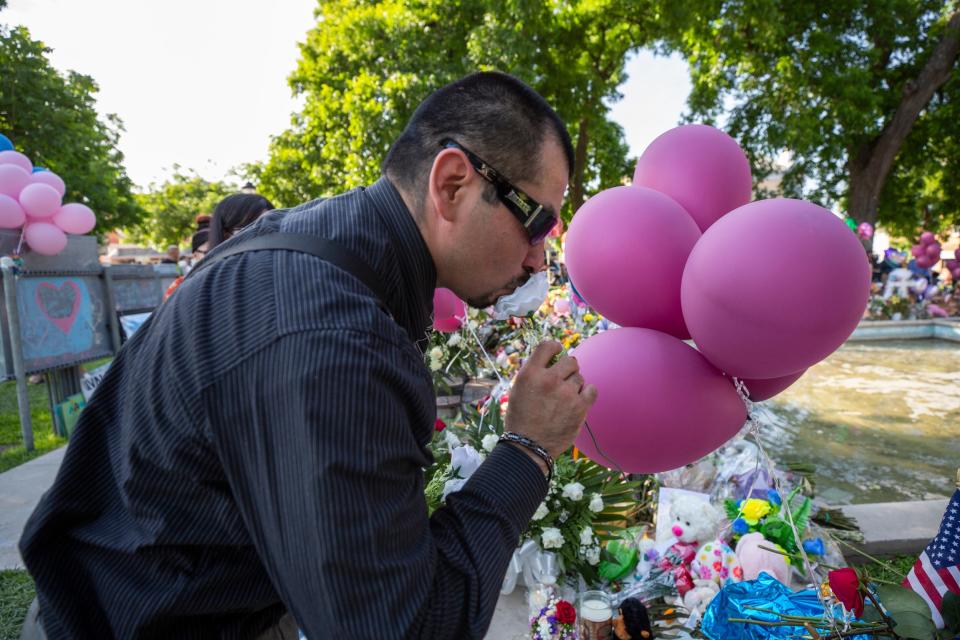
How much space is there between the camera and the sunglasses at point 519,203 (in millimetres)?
1133

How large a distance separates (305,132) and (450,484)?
14003 millimetres

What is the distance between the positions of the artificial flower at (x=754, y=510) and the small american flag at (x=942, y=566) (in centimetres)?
107

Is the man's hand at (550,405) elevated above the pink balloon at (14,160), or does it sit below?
below

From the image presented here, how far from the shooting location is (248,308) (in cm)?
85

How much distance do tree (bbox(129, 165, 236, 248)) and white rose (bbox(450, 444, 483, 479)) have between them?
34.8m

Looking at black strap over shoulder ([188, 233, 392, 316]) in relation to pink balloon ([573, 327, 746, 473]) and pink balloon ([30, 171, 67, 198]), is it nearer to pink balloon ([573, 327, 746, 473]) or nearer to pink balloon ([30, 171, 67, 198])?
pink balloon ([573, 327, 746, 473])

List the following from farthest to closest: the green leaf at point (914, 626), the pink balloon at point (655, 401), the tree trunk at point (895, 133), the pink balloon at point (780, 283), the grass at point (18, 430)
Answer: the tree trunk at point (895, 133)
the grass at point (18, 430)
the pink balloon at point (655, 401)
the green leaf at point (914, 626)
the pink balloon at point (780, 283)

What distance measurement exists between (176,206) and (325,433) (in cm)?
3984

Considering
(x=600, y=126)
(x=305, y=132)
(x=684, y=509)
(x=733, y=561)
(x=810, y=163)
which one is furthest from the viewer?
(x=810, y=163)

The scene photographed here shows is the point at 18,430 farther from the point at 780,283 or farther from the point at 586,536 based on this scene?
the point at 780,283

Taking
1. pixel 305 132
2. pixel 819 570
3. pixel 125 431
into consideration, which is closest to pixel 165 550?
pixel 125 431

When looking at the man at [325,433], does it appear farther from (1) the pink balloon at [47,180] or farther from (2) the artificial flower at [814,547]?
(1) the pink balloon at [47,180]

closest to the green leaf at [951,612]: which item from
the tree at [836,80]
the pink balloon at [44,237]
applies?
the pink balloon at [44,237]

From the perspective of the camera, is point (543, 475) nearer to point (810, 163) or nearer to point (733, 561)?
point (733, 561)
